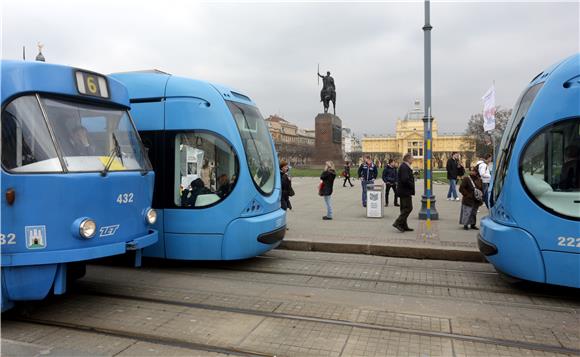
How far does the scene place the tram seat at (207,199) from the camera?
270 inches

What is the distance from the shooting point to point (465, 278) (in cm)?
689

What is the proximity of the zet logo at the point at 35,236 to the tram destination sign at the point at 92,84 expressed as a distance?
159cm

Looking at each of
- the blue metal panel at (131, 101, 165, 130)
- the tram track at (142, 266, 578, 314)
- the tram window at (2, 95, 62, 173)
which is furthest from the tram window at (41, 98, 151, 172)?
the tram track at (142, 266, 578, 314)

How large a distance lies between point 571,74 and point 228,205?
4.83 meters

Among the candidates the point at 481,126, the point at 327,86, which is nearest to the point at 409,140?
the point at 481,126

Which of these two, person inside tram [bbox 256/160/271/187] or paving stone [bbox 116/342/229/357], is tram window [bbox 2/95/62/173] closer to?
paving stone [bbox 116/342/229/357]

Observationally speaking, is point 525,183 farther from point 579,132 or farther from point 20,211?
point 20,211

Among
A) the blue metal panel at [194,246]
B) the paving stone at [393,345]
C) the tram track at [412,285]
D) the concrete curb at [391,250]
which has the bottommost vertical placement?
the paving stone at [393,345]

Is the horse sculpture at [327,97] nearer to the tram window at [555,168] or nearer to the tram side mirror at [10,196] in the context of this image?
the tram window at [555,168]

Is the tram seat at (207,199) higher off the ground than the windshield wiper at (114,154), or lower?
lower

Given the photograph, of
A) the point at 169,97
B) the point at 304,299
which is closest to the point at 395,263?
the point at 304,299

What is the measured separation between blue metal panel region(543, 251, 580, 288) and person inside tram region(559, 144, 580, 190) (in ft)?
2.66

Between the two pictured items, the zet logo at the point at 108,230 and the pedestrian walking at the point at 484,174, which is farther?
the pedestrian walking at the point at 484,174

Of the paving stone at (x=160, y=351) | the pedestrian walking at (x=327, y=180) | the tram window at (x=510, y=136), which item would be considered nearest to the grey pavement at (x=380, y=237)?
the pedestrian walking at (x=327, y=180)
